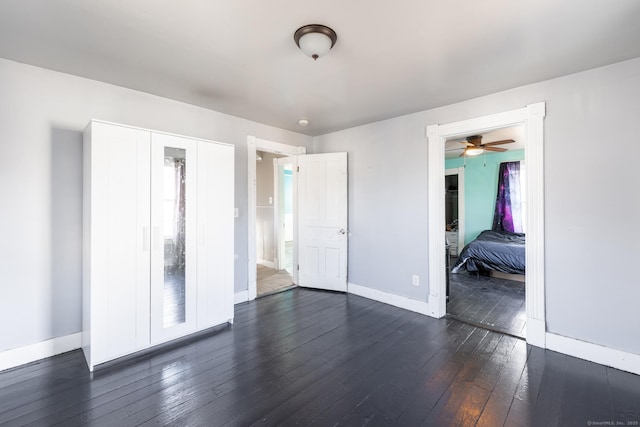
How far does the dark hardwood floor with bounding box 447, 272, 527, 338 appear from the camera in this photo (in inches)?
123

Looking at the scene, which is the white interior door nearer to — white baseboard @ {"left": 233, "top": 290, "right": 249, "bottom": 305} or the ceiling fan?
white baseboard @ {"left": 233, "top": 290, "right": 249, "bottom": 305}

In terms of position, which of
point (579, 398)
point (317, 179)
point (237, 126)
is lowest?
point (579, 398)

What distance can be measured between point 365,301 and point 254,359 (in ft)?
6.13

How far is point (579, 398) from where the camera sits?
1916 mm

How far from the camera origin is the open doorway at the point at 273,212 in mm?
5547

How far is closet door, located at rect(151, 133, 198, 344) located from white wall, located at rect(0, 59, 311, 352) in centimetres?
70

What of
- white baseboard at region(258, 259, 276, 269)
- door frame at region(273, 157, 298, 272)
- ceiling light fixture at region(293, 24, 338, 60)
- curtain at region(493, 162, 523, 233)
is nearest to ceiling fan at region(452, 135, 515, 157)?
curtain at region(493, 162, 523, 233)

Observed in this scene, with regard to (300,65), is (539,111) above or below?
below

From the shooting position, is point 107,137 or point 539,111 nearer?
point 107,137

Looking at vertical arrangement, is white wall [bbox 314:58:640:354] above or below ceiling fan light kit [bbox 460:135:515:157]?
below

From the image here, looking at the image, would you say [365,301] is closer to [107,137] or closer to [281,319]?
[281,319]

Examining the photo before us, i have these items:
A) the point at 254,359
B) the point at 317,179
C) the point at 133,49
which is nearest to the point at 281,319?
the point at 254,359

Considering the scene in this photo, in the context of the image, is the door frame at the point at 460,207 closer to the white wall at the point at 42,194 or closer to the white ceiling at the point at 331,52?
the white ceiling at the point at 331,52

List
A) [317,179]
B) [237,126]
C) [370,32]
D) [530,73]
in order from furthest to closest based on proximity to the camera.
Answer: [317,179], [237,126], [530,73], [370,32]
